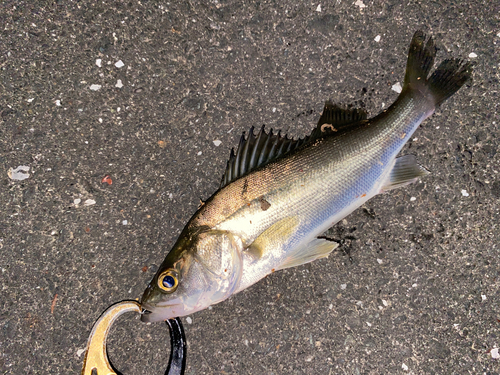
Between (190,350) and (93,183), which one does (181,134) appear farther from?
(190,350)

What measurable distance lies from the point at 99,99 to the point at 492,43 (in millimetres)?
3594

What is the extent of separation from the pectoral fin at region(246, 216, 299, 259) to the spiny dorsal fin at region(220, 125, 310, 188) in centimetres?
49

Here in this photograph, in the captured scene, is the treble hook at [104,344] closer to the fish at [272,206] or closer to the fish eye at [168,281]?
the fish at [272,206]

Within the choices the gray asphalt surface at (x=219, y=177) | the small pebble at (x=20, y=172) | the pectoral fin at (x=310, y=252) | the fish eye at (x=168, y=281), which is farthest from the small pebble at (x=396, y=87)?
the small pebble at (x=20, y=172)

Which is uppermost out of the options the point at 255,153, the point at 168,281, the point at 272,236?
the point at 255,153

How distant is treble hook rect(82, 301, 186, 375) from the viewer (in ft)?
8.68

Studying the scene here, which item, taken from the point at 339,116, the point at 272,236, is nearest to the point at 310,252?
the point at 272,236

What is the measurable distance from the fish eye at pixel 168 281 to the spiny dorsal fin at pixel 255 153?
0.76 meters

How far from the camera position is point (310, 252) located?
2.47 metres

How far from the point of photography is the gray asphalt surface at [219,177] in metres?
2.76

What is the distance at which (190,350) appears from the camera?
2764 millimetres

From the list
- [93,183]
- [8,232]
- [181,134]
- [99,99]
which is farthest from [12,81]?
[181,134]

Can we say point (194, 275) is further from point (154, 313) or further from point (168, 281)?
point (154, 313)

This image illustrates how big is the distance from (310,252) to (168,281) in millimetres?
1099
